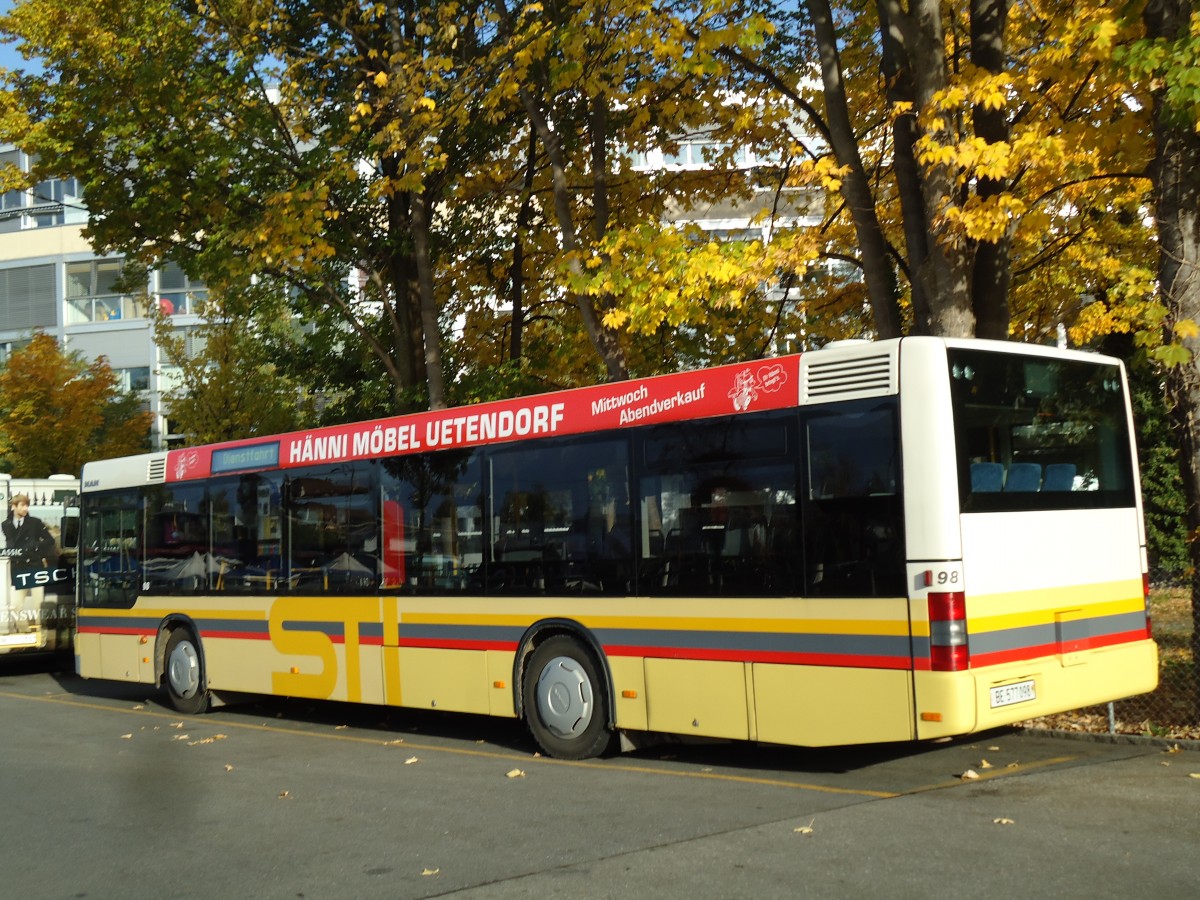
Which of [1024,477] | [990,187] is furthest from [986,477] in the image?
[990,187]

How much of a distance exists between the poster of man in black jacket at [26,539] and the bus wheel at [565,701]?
11.2 m

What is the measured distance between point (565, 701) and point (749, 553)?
2.25m

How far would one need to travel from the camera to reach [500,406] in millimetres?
12289

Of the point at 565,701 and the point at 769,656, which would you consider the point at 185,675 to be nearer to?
the point at 565,701

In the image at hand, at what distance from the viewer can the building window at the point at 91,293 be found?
181ft

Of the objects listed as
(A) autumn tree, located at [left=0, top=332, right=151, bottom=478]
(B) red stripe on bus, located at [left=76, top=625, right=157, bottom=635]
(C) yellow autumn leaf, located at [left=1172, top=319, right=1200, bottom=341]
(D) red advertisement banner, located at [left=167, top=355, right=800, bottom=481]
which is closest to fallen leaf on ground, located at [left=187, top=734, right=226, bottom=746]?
(D) red advertisement banner, located at [left=167, top=355, right=800, bottom=481]

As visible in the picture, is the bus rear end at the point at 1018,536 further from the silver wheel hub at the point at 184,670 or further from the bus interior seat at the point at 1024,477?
the silver wheel hub at the point at 184,670

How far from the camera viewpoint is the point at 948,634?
8.81 meters

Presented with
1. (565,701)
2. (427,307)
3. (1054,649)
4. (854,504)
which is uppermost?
(427,307)

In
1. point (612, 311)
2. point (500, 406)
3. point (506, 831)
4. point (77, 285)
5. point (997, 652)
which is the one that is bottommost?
point (506, 831)

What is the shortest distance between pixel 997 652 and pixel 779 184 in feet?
31.6

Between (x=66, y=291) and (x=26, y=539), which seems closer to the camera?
(x=26, y=539)

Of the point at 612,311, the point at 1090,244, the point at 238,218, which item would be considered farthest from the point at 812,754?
the point at 238,218

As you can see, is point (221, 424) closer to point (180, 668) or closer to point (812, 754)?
point (180, 668)
